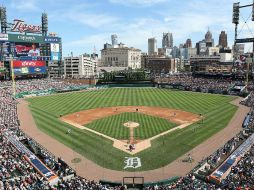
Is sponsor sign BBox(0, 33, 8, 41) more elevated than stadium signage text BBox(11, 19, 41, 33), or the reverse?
stadium signage text BBox(11, 19, 41, 33)

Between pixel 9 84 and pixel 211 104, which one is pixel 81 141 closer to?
pixel 211 104

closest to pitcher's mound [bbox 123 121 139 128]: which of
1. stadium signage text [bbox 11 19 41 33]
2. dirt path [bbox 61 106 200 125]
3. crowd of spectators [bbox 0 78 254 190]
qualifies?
dirt path [bbox 61 106 200 125]

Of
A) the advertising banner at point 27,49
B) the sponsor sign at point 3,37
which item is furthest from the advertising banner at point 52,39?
the sponsor sign at point 3,37

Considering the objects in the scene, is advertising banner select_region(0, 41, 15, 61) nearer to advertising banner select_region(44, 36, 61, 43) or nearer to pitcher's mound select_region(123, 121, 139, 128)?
advertising banner select_region(44, 36, 61, 43)

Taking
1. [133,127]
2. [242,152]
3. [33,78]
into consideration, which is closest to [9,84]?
[33,78]

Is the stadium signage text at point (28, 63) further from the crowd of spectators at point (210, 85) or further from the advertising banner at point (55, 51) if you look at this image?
the crowd of spectators at point (210, 85)

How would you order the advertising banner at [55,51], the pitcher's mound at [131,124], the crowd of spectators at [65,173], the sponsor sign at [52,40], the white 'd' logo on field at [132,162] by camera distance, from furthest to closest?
the advertising banner at [55,51] → the sponsor sign at [52,40] → the pitcher's mound at [131,124] → the white 'd' logo on field at [132,162] → the crowd of spectators at [65,173]

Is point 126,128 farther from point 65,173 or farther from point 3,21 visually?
point 3,21
